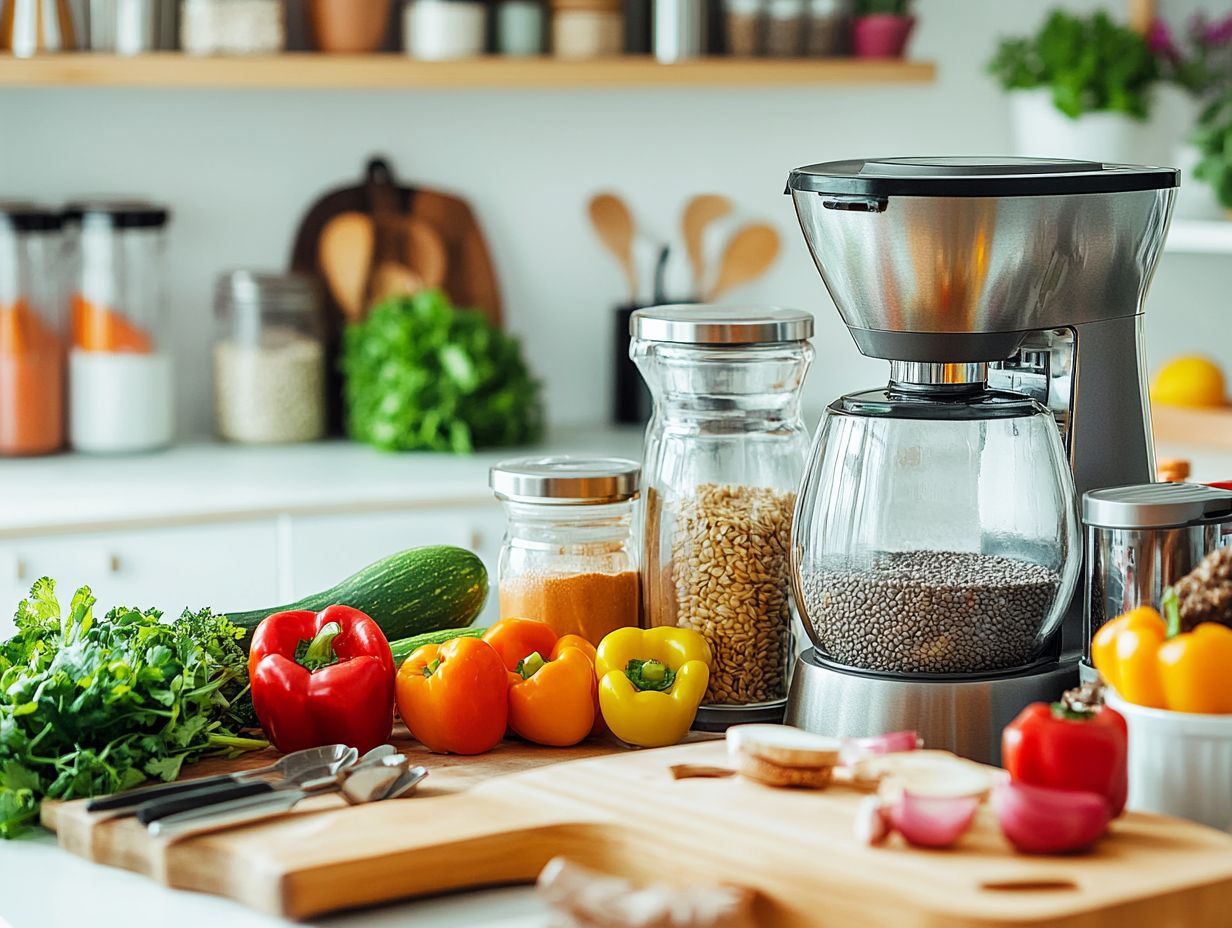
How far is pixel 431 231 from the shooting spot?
3303 millimetres

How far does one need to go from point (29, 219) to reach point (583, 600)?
5.84 feet

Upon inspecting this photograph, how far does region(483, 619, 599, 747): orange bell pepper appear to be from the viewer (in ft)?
4.56

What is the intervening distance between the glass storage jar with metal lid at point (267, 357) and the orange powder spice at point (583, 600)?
1.72 metres

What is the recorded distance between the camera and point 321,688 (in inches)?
53.2

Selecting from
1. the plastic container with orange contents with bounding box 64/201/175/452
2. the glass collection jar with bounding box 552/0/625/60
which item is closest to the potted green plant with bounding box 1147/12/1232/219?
the glass collection jar with bounding box 552/0/625/60

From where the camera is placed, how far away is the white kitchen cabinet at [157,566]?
8.19 ft

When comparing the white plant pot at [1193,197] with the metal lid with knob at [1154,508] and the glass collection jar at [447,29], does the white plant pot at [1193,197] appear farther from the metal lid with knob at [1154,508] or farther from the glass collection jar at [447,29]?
the metal lid with knob at [1154,508]

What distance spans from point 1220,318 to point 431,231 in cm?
179

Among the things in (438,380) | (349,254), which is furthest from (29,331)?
(438,380)

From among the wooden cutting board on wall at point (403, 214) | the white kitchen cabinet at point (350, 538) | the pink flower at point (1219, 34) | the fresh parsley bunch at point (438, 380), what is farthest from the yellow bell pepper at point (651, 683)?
the pink flower at point (1219, 34)

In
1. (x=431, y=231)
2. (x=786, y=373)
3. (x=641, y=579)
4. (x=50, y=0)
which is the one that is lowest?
(x=641, y=579)

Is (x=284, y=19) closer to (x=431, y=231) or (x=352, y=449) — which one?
(x=431, y=231)

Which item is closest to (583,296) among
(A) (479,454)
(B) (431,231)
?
(B) (431,231)

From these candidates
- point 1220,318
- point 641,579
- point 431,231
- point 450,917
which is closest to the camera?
point 450,917
